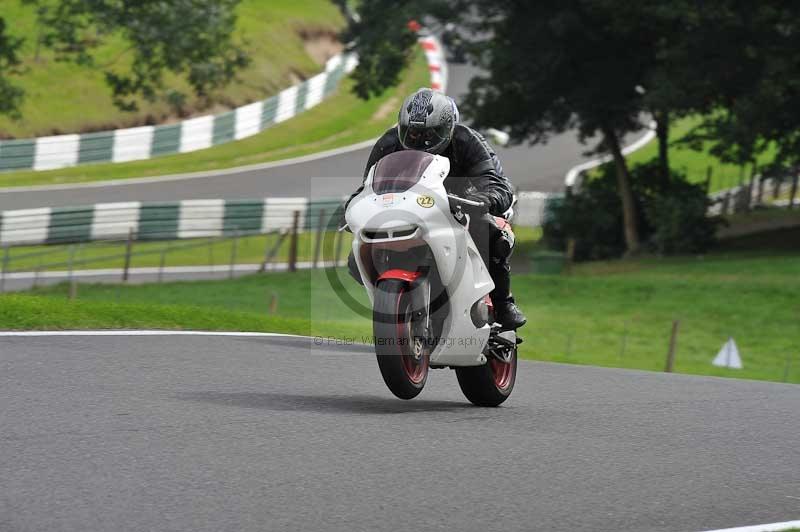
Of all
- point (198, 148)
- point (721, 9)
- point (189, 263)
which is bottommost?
point (189, 263)

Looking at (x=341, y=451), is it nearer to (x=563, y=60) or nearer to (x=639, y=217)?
(x=563, y=60)

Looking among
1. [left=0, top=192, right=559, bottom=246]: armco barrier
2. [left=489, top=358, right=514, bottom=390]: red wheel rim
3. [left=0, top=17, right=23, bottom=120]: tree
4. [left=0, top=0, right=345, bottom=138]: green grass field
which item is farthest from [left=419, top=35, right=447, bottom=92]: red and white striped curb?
[left=489, top=358, right=514, bottom=390]: red wheel rim

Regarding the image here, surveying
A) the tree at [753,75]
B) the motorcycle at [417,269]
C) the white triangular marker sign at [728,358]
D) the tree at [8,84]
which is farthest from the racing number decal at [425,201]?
the tree at [8,84]

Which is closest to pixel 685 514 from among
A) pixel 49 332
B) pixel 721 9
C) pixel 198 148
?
pixel 49 332

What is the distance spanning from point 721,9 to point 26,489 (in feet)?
90.0

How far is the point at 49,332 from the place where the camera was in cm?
1097

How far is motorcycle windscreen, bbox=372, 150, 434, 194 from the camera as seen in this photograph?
27.3 feet

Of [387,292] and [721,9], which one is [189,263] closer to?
[721,9]

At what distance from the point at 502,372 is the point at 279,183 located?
33.1 metres

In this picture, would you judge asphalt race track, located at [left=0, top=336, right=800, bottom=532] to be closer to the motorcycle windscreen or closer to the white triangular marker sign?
the motorcycle windscreen

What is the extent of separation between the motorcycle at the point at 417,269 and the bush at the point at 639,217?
27601 millimetres

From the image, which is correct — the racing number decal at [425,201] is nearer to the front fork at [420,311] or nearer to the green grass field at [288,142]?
the front fork at [420,311]

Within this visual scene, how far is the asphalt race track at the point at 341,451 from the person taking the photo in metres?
5.81

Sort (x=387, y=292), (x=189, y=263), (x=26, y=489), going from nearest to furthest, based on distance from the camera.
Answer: (x=26, y=489), (x=387, y=292), (x=189, y=263)
